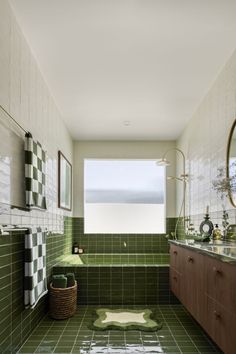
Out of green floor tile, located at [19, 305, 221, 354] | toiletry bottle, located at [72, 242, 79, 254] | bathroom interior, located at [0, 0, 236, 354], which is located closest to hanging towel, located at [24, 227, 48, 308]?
bathroom interior, located at [0, 0, 236, 354]

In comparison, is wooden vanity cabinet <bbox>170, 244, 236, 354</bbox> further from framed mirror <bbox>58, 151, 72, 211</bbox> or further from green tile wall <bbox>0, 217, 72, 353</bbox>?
framed mirror <bbox>58, 151, 72, 211</bbox>

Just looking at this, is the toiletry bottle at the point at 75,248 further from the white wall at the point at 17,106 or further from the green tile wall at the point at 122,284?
the white wall at the point at 17,106

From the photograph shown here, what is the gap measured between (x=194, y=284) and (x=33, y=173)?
1542 millimetres

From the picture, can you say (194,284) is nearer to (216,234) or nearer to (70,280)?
(216,234)

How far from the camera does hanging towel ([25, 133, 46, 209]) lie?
9.18 ft

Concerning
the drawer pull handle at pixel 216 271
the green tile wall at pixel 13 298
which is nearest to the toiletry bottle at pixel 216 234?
the drawer pull handle at pixel 216 271

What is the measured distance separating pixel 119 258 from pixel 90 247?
53 cm

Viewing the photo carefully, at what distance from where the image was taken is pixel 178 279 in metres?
3.39

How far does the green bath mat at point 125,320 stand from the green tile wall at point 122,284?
260 mm

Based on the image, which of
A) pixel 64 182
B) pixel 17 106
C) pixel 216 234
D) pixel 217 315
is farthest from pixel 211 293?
pixel 64 182

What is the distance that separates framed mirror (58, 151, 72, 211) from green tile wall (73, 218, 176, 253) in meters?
0.66

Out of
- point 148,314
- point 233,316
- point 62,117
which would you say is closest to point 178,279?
point 148,314

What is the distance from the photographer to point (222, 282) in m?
1.99

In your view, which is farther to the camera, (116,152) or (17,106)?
(116,152)
